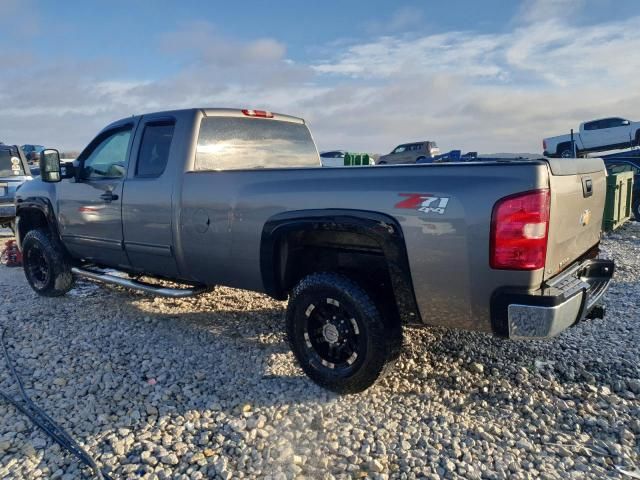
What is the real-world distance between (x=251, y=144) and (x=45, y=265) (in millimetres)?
3006

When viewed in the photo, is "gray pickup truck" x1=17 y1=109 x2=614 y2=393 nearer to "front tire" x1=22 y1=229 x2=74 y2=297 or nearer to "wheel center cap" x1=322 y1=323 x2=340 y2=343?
"wheel center cap" x1=322 y1=323 x2=340 y2=343

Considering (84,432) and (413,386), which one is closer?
(84,432)

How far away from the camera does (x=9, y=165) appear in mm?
10719

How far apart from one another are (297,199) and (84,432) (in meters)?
1.93

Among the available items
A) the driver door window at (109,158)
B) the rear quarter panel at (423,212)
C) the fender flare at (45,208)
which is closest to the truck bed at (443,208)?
the rear quarter panel at (423,212)

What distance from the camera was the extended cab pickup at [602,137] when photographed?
73.6 feet

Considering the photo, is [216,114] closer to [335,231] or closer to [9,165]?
[335,231]

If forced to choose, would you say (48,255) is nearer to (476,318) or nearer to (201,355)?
(201,355)

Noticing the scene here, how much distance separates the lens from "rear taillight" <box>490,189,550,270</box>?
260cm

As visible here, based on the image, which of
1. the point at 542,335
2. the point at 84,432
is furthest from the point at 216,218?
the point at 542,335

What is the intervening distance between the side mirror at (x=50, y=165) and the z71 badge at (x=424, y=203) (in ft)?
12.8

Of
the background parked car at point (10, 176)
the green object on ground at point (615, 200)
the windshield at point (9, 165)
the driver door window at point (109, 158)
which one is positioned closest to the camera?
the driver door window at point (109, 158)

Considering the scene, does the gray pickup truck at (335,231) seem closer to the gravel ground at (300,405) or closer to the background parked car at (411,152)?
the gravel ground at (300,405)

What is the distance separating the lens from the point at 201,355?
4.05 m
